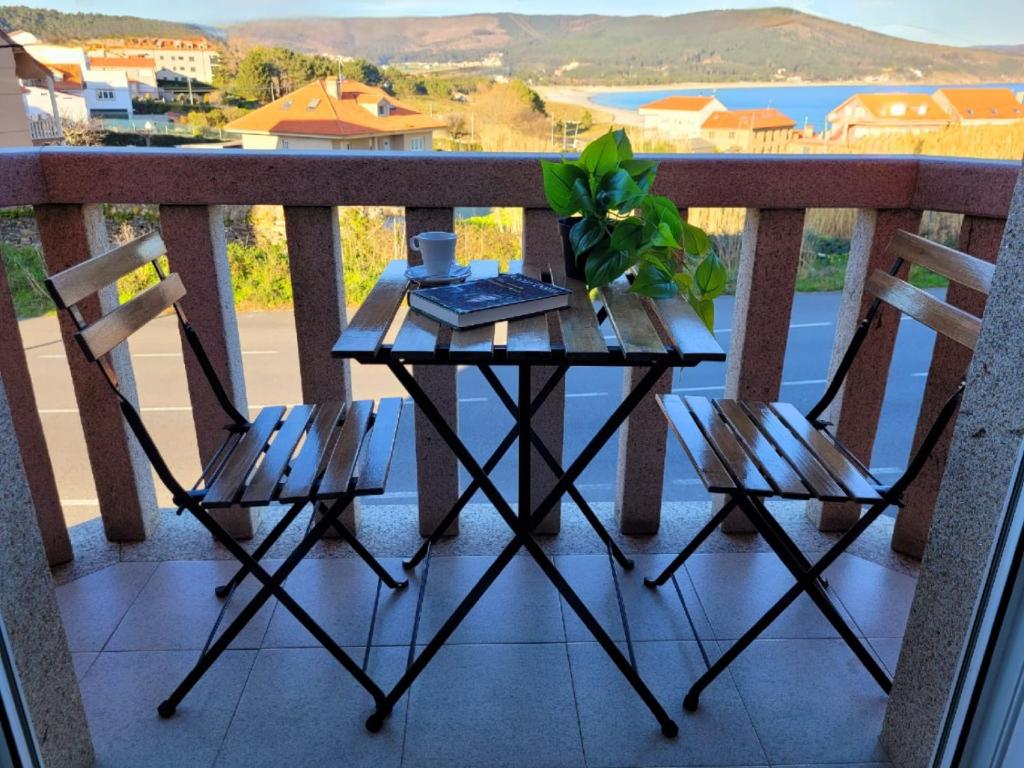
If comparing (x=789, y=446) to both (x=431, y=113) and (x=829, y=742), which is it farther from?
(x=431, y=113)

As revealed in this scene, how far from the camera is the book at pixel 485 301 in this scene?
148 cm

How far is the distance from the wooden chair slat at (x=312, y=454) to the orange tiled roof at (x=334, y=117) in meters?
4.64

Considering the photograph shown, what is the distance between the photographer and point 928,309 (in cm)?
176

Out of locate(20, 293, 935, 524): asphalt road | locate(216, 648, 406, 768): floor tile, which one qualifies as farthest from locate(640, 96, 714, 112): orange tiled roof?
locate(216, 648, 406, 768): floor tile

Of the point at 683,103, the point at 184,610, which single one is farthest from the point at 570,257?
the point at 683,103

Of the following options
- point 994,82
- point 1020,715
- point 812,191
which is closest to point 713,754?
point 1020,715

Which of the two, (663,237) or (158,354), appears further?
(158,354)

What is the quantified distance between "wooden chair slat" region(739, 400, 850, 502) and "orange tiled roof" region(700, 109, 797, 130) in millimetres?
6666

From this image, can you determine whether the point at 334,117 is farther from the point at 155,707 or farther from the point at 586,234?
the point at 155,707

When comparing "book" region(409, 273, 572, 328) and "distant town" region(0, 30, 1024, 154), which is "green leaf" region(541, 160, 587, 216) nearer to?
"book" region(409, 273, 572, 328)

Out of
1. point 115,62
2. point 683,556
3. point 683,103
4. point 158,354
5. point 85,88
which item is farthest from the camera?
point 158,354

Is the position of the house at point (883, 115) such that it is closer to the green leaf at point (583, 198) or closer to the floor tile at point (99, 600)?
the green leaf at point (583, 198)

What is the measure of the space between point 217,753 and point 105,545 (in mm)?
1039

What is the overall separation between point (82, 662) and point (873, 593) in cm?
216
